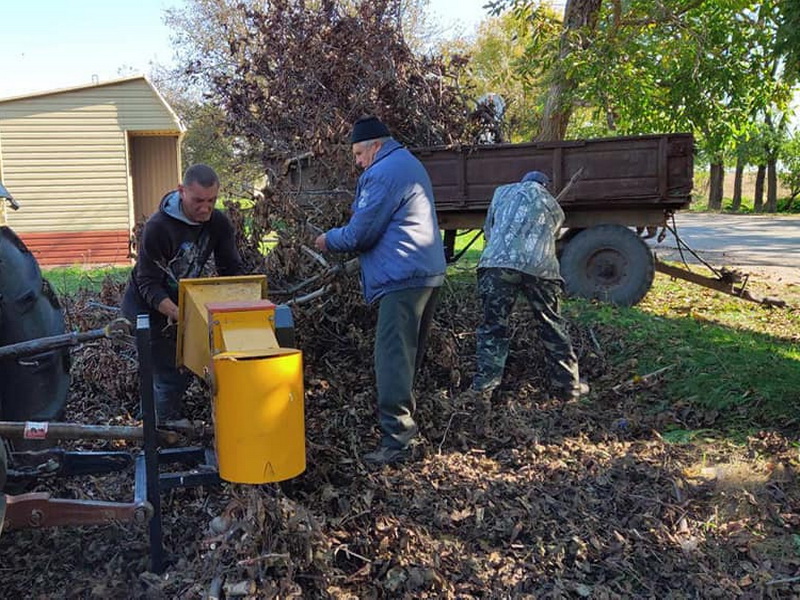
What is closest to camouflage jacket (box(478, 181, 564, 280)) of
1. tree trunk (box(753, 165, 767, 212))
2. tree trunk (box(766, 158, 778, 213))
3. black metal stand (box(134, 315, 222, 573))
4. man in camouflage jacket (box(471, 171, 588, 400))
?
man in camouflage jacket (box(471, 171, 588, 400))

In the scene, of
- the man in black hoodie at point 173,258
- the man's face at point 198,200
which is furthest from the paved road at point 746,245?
the man's face at point 198,200

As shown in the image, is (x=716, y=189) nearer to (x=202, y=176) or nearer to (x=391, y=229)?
(x=391, y=229)

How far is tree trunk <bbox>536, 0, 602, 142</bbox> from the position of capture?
31.5 feet

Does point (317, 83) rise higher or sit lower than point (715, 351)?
higher

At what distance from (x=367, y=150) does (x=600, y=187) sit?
417cm

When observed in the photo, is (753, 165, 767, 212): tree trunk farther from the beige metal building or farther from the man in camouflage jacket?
the man in camouflage jacket

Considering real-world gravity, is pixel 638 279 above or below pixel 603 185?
below

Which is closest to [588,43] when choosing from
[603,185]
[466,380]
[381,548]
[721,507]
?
[603,185]

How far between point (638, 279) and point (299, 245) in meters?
3.85

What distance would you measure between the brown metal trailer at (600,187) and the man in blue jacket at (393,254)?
3.57 m

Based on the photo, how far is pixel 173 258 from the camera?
386 cm

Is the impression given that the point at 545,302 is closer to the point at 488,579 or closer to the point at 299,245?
the point at 299,245

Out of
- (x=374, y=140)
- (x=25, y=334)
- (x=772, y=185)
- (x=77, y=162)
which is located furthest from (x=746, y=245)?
(x=772, y=185)

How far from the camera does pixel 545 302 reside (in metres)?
5.05
